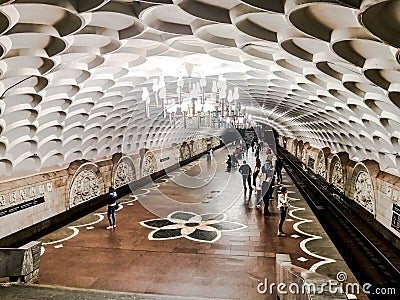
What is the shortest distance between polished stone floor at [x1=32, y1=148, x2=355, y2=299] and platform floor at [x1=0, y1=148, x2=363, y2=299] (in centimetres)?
2

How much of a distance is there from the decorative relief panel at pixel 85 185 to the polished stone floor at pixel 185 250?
1.56 metres

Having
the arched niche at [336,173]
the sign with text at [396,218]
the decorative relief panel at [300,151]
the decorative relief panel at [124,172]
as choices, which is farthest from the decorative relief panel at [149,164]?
the sign with text at [396,218]

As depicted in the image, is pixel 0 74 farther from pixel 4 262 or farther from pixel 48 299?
pixel 48 299

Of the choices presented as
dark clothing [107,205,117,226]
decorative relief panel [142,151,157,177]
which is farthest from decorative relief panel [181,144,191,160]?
dark clothing [107,205,117,226]

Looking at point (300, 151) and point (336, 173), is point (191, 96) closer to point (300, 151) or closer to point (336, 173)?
point (336, 173)

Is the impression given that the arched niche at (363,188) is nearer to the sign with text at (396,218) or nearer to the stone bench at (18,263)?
the sign with text at (396,218)

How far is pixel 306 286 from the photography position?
4.30m

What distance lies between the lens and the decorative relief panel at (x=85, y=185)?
13625 millimetres

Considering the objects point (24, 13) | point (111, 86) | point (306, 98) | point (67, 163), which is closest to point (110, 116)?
point (67, 163)

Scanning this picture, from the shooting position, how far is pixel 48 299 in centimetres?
527

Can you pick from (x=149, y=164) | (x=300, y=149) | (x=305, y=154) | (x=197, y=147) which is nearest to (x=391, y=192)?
(x=149, y=164)

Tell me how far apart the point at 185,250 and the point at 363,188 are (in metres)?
8.04

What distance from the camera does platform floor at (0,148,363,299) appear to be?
22.4 ft

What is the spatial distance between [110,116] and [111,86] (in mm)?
3455
